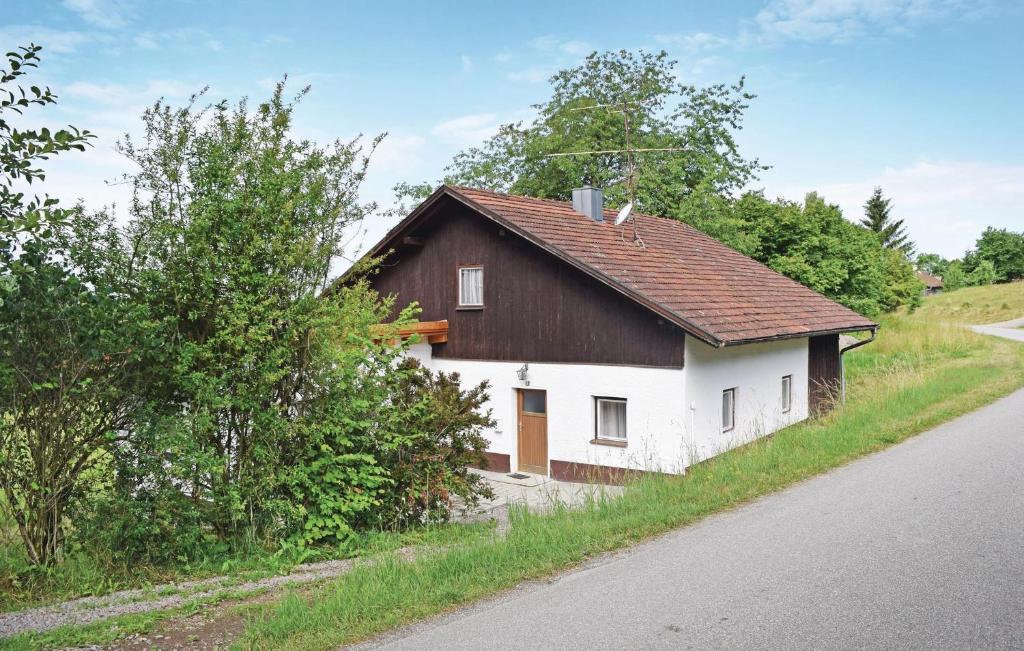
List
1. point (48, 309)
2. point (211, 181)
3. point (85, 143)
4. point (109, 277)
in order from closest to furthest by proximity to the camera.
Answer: point (85, 143), point (48, 309), point (109, 277), point (211, 181)

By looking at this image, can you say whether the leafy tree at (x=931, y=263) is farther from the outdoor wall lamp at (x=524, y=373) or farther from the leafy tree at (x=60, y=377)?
the leafy tree at (x=60, y=377)

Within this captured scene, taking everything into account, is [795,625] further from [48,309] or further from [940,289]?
[940,289]

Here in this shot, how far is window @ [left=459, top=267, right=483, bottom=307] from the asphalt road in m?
9.58

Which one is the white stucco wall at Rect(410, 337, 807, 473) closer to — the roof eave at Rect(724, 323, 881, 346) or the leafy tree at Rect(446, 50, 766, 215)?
the roof eave at Rect(724, 323, 881, 346)

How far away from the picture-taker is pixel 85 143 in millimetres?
5207

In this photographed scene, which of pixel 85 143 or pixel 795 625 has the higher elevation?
pixel 85 143

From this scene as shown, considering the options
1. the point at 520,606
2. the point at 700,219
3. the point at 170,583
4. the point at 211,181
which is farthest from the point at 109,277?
the point at 700,219

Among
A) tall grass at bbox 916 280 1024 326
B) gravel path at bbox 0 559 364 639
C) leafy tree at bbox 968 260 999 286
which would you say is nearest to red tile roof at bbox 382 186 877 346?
gravel path at bbox 0 559 364 639

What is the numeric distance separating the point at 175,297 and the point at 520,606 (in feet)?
17.7

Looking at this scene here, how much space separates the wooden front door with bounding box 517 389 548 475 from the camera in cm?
1697

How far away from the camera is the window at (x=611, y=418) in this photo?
15852 mm

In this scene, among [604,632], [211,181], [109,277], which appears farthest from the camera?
[211,181]

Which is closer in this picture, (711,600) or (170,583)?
(711,600)

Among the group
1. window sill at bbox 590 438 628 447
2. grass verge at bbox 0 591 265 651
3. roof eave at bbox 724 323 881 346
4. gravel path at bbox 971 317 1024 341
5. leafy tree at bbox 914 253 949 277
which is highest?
leafy tree at bbox 914 253 949 277
